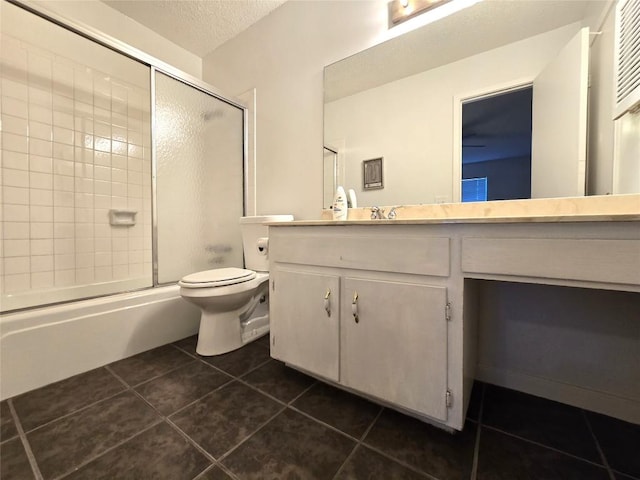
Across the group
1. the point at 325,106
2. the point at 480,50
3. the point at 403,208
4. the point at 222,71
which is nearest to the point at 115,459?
the point at 403,208

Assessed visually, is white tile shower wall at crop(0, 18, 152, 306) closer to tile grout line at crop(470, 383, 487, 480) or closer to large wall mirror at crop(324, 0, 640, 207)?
large wall mirror at crop(324, 0, 640, 207)

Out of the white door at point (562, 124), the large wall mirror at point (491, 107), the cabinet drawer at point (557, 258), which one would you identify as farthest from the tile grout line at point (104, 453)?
the white door at point (562, 124)

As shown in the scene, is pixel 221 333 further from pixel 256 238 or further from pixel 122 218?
pixel 122 218

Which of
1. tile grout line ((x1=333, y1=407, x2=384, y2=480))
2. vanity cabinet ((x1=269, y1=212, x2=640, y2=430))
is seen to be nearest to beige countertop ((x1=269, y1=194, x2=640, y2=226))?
vanity cabinet ((x1=269, y1=212, x2=640, y2=430))

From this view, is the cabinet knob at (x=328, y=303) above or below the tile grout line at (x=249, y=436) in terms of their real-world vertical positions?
above

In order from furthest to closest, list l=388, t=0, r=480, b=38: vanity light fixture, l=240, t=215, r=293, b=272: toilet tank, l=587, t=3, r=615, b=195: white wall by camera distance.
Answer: l=240, t=215, r=293, b=272: toilet tank < l=388, t=0, r=480, b=38: vanity light fixture < l=587, t=3, r=615, b=195: white wall

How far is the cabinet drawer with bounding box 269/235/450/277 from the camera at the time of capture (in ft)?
2.71

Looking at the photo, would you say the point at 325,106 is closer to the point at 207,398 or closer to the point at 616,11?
the point at 616,11

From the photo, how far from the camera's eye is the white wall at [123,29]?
5.48 feet

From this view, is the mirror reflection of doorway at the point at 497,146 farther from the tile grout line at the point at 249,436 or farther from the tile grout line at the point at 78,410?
the tile grout line at the point at 78,410

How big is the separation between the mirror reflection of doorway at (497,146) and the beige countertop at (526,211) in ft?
0.20

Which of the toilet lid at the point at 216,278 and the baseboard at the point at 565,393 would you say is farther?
the toilet lid at the point at 216,278

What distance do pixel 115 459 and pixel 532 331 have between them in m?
1.61

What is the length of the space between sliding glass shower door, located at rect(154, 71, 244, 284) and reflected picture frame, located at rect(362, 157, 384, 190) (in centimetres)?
114
